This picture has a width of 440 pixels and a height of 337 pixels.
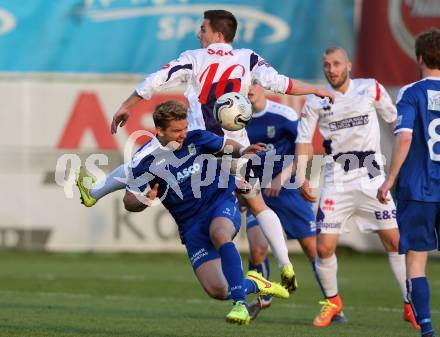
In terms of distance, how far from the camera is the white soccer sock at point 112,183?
357 inches

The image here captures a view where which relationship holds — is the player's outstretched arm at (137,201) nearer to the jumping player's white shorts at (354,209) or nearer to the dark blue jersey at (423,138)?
the dark blue jersey at (423,138)

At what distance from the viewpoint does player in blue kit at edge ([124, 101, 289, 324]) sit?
8.62 m

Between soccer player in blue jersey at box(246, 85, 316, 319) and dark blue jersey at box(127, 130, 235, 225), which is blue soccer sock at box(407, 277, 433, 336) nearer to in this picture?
dark blue jersey at box(127, 130, 235, 225)

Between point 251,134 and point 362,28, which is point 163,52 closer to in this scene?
point 362,28

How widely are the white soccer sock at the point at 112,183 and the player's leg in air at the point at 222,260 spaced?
704 millimetres

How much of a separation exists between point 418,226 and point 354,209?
9.06 feet

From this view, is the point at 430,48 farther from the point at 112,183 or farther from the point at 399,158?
the point at 112,183

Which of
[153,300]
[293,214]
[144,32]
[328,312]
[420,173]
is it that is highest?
[420,173]

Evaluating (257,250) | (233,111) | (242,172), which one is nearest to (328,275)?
(257,250)

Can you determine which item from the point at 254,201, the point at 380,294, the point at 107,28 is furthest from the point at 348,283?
the point at 107,28

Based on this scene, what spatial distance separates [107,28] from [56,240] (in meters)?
3.67

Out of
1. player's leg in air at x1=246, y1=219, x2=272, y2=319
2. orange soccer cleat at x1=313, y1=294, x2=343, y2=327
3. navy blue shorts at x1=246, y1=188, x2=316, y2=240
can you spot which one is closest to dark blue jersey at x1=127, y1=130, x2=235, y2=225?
orange soccer cleat at x1=313, y1=294, x2=343, y2=327

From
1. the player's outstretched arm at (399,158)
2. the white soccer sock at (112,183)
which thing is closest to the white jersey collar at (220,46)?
the white soccer sock at (112,183)

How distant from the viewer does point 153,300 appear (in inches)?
495
